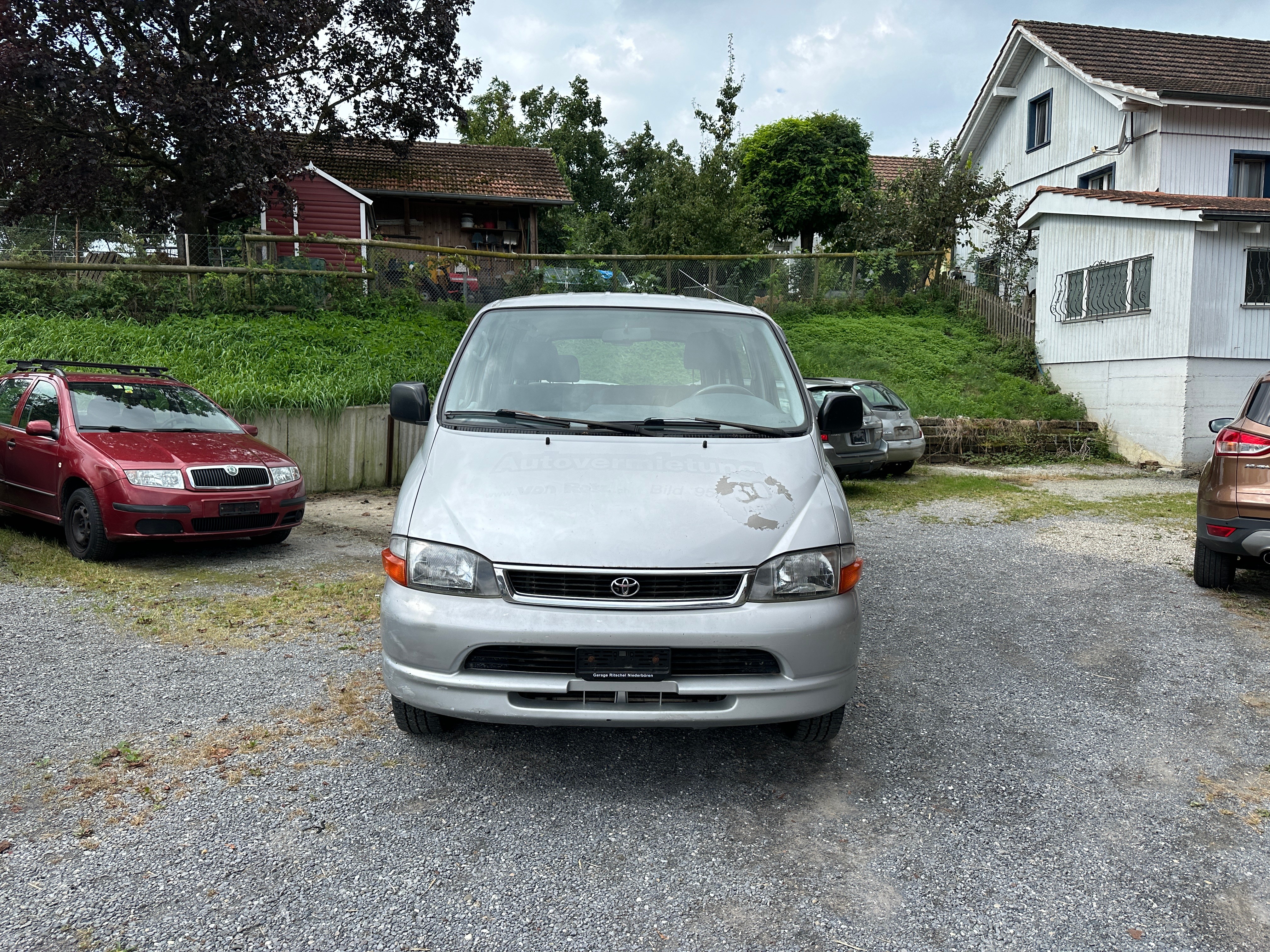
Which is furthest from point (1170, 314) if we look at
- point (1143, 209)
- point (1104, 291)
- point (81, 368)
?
point (81, 368)

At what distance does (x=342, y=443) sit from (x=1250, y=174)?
20282mm

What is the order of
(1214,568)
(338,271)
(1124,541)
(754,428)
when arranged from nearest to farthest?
1. (754,428)
2. (1214,568)
3. (1124,541)
4. (338,271)

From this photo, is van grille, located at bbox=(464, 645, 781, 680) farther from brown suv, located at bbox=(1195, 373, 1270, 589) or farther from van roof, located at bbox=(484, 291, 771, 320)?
brown suv, located at bbox=(1195, 373, 1270, 589)

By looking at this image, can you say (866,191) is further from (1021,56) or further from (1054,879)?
(1054,879)

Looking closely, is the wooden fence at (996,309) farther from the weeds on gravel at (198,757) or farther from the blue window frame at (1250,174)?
the weeds on gravel at (198,757)

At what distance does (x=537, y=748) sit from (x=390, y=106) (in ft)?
75.7

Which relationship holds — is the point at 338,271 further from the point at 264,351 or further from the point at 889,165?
the point at 889,165

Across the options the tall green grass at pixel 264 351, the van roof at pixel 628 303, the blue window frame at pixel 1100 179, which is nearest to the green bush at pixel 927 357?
the blue window frame at pixel 1100 179

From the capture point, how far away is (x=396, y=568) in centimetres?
349

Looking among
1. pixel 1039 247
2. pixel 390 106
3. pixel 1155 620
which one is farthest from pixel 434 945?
pixel 390 106

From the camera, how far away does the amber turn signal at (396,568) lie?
11.3ft

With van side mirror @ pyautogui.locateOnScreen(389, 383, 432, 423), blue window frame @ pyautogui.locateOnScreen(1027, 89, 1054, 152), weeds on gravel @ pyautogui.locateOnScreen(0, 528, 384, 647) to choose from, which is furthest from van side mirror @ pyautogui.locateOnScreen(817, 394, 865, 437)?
blue window frame @ pyautogui.locateOnScreen(1027, 89, 1054, 152)

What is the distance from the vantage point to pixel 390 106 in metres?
23.5

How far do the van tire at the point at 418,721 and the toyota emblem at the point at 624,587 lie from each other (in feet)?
3.27
